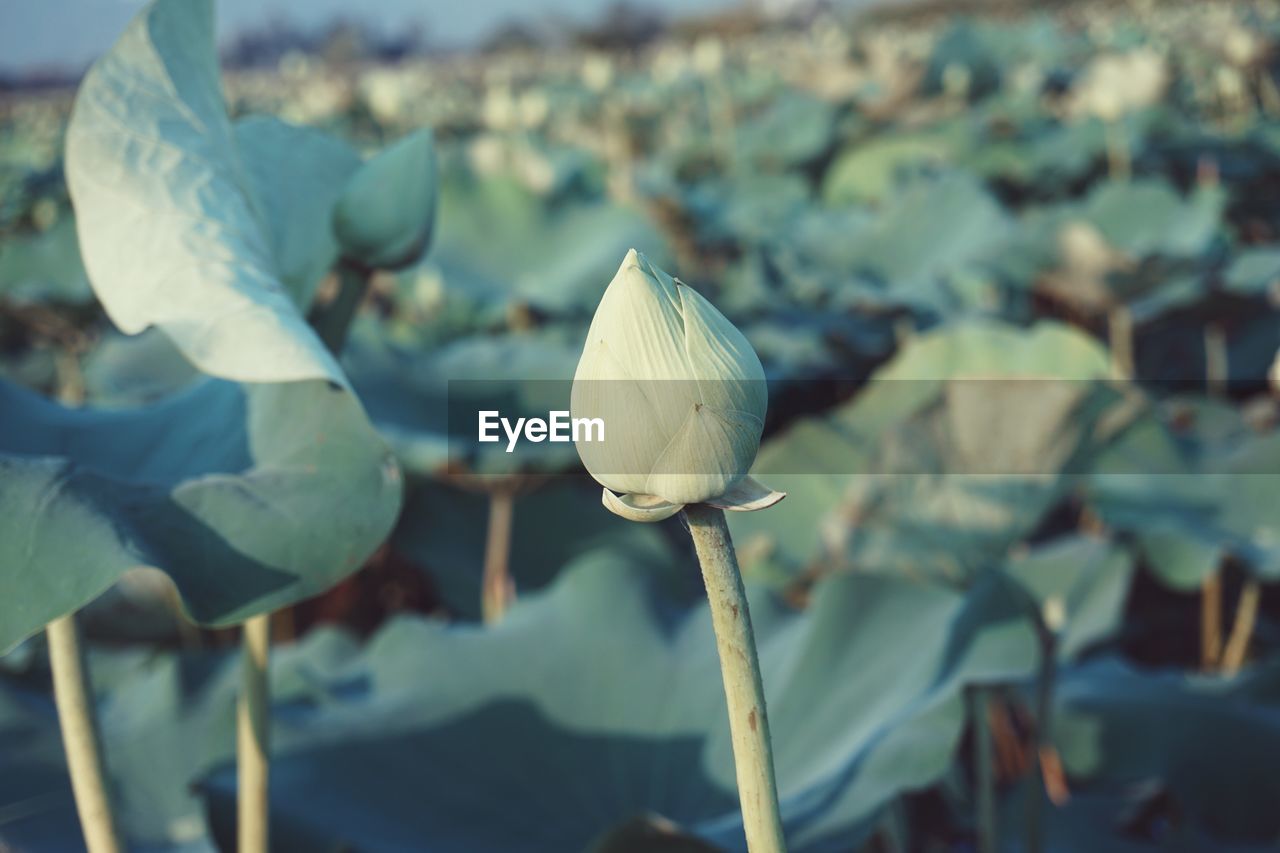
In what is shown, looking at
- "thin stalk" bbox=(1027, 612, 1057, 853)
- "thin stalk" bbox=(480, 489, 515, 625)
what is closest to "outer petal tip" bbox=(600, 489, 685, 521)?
"thin stalk" bbox=(1027, 612, 1057, 853)

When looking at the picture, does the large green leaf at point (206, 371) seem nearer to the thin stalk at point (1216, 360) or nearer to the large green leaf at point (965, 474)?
the large green leaf at point (965, 474)

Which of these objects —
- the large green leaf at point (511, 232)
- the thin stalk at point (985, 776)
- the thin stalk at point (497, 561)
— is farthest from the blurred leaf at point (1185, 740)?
the large green leaf at point (511, 232)

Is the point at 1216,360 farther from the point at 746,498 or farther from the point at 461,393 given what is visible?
the point at 746,498

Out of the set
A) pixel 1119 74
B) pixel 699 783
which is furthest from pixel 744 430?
pixel 1119 74

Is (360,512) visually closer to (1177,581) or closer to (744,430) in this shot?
(744,430)

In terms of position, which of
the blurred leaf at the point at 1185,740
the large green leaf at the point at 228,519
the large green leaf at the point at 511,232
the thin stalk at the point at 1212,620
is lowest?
the thin stalk at the point at 1212,620

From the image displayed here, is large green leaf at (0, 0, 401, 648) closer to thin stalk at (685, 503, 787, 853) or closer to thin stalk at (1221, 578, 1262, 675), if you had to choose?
thin stalk at (685, 503, 787, 853)
